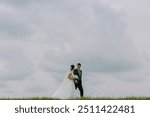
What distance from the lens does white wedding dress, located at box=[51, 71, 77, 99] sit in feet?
108

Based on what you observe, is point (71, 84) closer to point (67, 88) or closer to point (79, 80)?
point (67, 88)

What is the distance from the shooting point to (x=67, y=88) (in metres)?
33.1

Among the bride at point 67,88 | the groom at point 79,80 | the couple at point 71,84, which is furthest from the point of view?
the bride at point 67,88

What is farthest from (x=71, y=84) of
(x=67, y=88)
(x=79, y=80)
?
(x=79, y=80)

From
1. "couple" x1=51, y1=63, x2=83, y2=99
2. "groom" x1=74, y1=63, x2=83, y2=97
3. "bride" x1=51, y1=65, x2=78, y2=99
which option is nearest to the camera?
"groom" x1=74, y1=63, x2=83, y2=97

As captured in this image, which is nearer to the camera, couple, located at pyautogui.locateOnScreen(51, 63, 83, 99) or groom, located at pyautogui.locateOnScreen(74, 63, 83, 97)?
groom, located at pyautogui.locateOnScreen(74, 63, 83, 97)

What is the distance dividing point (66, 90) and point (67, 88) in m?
0.19

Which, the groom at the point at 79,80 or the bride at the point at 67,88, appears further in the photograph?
the bride at the point at 67,88

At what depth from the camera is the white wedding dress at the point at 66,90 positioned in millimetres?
33000

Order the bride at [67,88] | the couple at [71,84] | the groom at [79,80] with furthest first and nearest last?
the bride at [67,88], the couple at [71,84], the groom at [79,80]

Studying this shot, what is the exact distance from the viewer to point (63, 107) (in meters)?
25.9

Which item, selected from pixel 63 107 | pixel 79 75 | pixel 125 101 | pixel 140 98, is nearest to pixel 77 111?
pixel 63 107

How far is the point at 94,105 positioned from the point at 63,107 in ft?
4.96

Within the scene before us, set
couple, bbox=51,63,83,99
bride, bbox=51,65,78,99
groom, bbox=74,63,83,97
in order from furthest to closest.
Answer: bride, bbox=51,65,78,99
couple, bbox=51,63,83,99
groom, bbox=74,63,83,97
